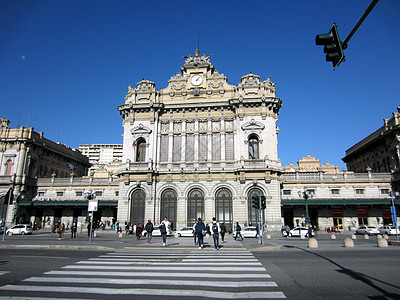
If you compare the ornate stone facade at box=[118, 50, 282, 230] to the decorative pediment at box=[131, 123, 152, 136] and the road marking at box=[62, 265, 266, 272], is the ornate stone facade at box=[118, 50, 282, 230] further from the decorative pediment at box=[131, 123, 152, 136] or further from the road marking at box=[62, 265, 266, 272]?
the road marking at box=[62, 265, 266, 272]

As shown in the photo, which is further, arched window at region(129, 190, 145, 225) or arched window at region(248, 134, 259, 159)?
arched window at region(248, 134, 259, 159)

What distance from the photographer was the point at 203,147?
1571 inches

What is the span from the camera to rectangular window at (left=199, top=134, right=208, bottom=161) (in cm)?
3953

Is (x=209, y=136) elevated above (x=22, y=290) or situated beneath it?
elevated above

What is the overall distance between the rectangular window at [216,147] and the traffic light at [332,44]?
3171cm

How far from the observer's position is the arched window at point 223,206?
3712 cm

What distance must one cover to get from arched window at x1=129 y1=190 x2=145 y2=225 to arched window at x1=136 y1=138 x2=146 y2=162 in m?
4.76

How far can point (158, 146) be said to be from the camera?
40531 mm

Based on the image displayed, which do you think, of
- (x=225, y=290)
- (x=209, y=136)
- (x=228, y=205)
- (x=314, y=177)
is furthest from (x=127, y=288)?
(x=314, y=177)

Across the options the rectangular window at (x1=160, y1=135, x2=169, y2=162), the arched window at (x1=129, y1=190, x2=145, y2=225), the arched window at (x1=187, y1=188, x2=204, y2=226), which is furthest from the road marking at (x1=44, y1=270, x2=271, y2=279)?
the rectangular window at (x1=160, y1=135, x2=169, y2=162)

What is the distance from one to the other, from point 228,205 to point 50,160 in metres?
39.3

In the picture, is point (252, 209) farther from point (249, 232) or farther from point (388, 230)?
point (388, 230)

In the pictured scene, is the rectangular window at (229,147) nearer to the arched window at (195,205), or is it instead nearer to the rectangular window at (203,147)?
the rectangular window at (203,147)

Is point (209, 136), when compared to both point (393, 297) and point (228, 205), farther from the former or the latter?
point (393, 297)
